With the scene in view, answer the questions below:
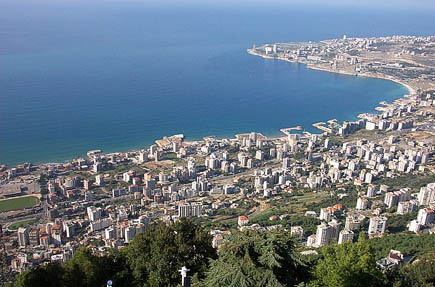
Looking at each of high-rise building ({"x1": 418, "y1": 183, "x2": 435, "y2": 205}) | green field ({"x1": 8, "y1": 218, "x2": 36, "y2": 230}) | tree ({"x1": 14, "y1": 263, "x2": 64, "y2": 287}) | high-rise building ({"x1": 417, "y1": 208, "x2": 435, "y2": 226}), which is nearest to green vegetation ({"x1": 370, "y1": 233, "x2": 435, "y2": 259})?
high-rise building ({"x1": 417, "y1": 208, "x2": 435, "y2": 226})

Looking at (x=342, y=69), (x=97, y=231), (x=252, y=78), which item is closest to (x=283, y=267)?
(x=97, y=231)

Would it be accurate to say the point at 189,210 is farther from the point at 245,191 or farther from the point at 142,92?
the point at 142,92

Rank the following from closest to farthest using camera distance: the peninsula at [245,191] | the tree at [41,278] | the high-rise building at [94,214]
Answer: the tree at [41,278] → the peninsula at [245,191] → the high-rise building at [94,214]

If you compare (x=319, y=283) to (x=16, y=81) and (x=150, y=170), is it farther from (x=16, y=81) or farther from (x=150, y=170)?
(x=16, y=81)

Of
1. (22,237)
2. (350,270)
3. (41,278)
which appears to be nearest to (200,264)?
(350,270)

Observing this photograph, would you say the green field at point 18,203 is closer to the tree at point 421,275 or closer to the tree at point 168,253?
the tree at point 168,253

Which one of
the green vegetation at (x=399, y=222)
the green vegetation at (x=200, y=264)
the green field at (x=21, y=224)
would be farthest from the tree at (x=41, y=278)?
the green vegetation at (x=399, y=222)

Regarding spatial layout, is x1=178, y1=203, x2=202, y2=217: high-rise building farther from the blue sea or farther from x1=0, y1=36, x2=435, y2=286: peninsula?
the blue sea
